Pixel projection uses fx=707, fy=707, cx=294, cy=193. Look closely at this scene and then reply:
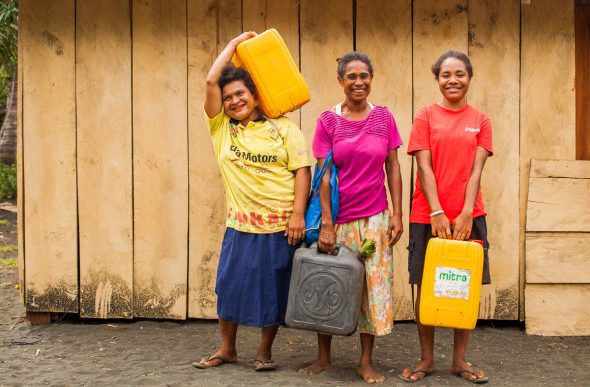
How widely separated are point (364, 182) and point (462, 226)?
530 mm

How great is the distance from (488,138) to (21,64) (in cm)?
297

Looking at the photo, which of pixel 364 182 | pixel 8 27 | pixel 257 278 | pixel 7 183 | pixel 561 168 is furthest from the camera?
pixel 7 183

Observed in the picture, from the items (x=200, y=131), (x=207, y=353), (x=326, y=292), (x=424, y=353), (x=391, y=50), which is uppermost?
(x=391, y=50)

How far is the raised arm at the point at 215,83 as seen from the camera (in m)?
3.62

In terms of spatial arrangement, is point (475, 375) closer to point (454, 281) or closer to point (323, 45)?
point (454, 281)

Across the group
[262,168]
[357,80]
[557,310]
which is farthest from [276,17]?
[557,310]

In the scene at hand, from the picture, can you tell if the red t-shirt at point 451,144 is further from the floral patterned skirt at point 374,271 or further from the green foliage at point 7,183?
the green foliage at point 7,183

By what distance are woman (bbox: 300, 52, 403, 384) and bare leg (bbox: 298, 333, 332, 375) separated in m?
0.23

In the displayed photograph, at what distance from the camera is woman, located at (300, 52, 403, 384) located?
11.6 ft

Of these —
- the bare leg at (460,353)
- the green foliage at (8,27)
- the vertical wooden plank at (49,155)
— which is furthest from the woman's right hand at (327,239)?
the green foliage at (8,27)

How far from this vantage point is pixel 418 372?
3.67 metres

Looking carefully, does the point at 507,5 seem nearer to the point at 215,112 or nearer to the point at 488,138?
the point at 488,138

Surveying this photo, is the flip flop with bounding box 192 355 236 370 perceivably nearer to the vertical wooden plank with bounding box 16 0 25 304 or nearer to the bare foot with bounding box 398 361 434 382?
the bare foot with bounding box 398 361 434 382

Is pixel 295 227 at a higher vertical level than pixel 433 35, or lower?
lower
